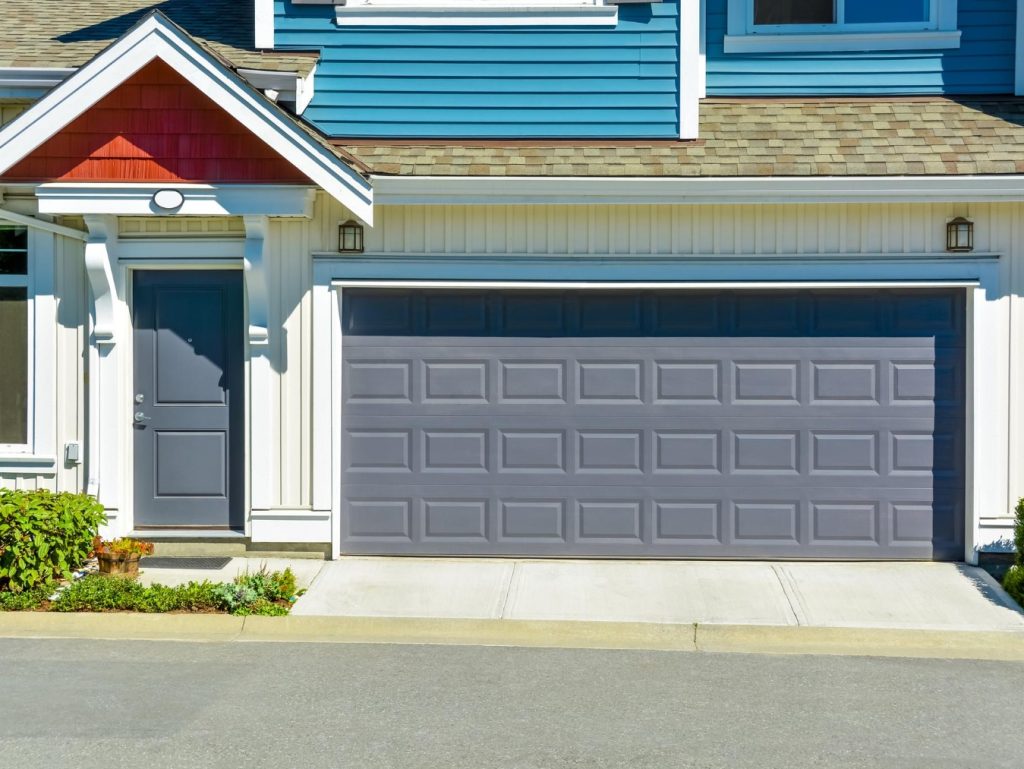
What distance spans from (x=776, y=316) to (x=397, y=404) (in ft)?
10.6

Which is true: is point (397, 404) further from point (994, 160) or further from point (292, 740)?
point (994, 160)

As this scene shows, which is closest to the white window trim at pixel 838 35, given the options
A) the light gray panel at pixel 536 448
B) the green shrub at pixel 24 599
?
the light gray panel at pixel 536 448

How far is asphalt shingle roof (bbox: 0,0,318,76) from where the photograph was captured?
9.77m

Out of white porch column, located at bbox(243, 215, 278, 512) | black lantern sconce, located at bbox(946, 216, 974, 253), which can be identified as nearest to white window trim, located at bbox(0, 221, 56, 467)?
white porch column, located at bbox(243, 215, 278, 512)

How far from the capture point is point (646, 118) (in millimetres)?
9898

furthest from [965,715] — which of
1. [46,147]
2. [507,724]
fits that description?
[46,147]

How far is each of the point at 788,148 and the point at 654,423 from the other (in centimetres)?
250

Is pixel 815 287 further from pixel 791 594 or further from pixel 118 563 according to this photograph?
pixel 118 563

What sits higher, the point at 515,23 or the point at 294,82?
the point at 515,23

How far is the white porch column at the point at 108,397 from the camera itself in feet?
31.4

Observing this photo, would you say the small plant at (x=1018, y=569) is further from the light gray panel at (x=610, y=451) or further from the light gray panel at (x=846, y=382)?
the light gray panel at (x=610, y=451)

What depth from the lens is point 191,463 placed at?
32.5 ft

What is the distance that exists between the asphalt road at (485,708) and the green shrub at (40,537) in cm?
81

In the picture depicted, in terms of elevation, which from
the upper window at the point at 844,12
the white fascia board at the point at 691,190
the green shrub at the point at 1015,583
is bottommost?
the green shrub at the point at 1015,583
